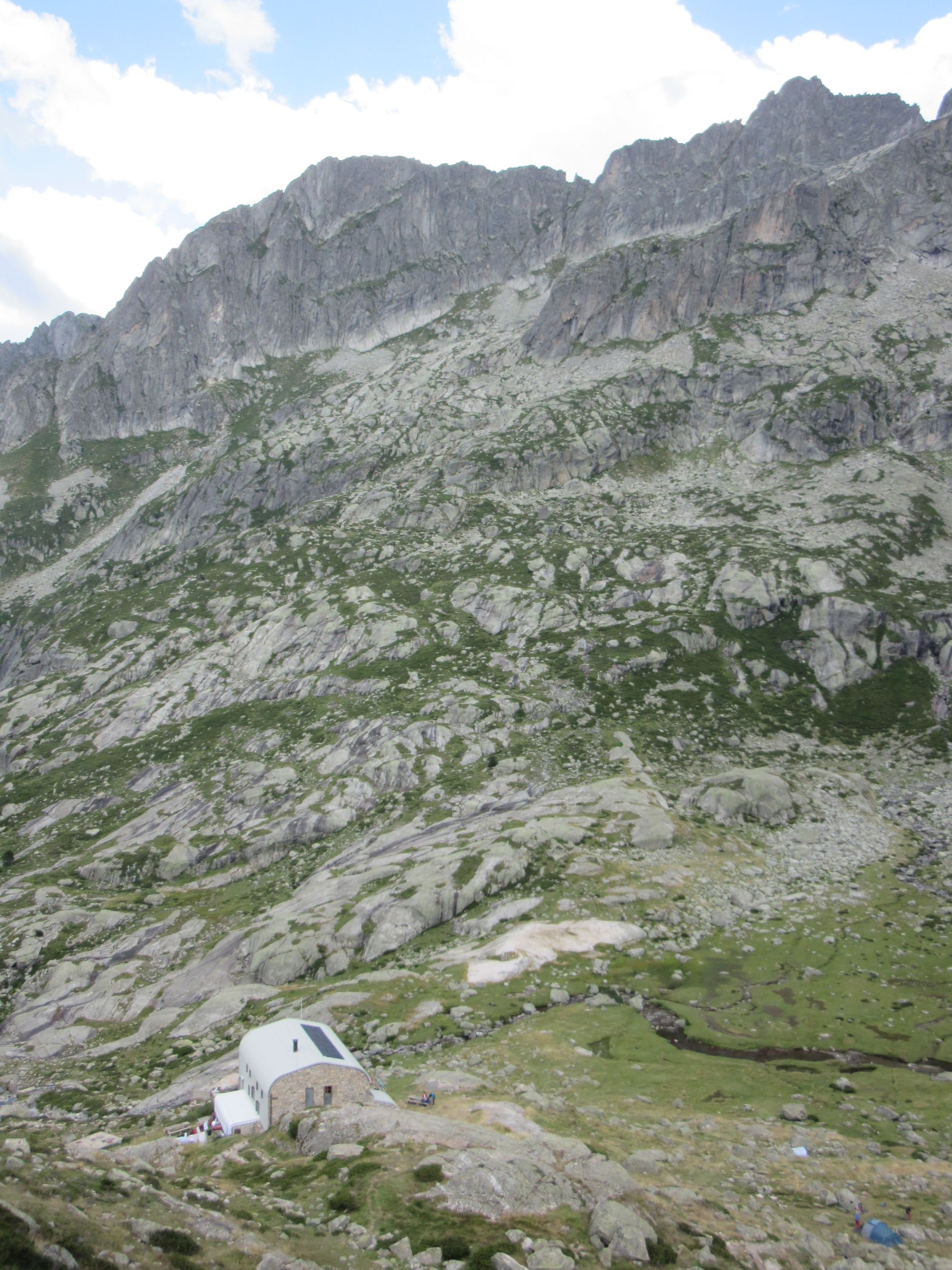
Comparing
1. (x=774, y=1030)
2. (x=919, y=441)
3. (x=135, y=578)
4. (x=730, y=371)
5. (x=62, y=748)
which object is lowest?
(x=774, y=1030)

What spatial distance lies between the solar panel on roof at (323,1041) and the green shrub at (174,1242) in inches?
566

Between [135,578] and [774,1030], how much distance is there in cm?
14954

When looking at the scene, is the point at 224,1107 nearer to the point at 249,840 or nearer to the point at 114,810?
the point at 249,840

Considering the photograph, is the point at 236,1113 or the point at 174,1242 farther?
the point at 236,1113

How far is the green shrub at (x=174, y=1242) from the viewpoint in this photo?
18953 mm

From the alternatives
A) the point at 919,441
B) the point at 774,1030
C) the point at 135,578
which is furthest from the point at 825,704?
the point at 135,578

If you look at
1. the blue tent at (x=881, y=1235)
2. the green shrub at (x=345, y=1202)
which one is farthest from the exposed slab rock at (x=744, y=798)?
the green shrub at (x=345, y=1202)

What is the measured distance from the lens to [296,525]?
150m

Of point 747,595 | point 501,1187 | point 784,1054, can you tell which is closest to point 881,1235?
point 501,1187

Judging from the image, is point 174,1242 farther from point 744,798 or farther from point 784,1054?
point 744,798

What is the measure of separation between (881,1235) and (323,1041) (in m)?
25.2

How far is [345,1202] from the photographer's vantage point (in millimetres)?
24266

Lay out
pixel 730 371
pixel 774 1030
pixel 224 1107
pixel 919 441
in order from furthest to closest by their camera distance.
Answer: pixel 730 371, pixel 919 441, pixel 774 1030, pixel 224 1107

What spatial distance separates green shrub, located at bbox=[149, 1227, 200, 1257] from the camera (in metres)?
19.0
